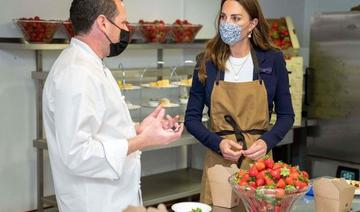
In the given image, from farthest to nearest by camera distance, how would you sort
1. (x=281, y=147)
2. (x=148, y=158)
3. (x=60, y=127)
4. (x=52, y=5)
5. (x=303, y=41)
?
1. (x=303, y=41)
2. (x=281, y=147)
3. (x=148, y=158)
4. (x=52, y=5)
5. (x=60, y=127)

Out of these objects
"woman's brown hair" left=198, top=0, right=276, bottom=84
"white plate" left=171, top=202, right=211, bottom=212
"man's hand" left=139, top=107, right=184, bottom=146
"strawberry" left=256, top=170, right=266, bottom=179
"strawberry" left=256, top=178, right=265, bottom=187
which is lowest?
"white plate" left=171, top=202, right=211, bottom=212

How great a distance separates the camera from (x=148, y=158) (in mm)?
4191

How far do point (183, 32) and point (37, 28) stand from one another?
1.10m

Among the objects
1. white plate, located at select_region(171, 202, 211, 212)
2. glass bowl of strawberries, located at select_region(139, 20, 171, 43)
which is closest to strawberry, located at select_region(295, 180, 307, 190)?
white plate, located at select_region(171, 202, 211, 212)

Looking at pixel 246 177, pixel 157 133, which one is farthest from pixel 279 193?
pixel 157 133

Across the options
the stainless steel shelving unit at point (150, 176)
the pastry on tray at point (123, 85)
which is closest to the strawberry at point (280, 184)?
the stainless steel shelving unit at point (150, 176)

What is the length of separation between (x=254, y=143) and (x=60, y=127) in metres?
0.95

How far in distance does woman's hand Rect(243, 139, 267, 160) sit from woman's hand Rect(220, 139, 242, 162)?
3 centimetres

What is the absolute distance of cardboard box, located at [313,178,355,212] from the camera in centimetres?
203

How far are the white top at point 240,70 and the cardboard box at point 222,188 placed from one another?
0.55 meters

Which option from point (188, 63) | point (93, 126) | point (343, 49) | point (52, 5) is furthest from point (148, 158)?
point (93, 126)

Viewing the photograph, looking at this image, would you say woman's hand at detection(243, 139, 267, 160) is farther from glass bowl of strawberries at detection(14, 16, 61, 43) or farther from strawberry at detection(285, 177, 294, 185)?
glass bowl of strawberries at detection(14, 16, 61, 43)

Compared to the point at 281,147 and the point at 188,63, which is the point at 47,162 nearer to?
the point at 188,63

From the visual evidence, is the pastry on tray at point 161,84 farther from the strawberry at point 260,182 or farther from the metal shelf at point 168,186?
the strawberry at point 260,182
